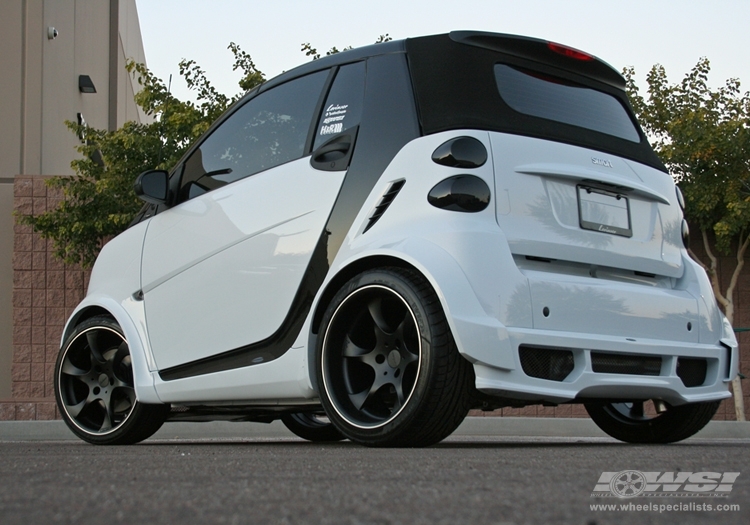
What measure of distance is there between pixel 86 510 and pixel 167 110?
12214 mm

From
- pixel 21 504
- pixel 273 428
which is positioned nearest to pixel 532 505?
pixel 21 504

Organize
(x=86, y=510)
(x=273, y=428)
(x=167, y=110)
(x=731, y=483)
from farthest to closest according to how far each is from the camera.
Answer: (x=167, y=110) < (x=273, y=428) < (x=731, y=483) < (x=86, y=510)

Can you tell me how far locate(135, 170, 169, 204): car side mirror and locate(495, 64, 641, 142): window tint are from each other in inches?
83.9

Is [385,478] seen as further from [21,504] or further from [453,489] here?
[21,504]

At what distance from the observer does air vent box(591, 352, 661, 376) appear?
13.5 feet

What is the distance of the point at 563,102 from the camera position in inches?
191

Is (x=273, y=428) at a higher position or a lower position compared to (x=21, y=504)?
lower

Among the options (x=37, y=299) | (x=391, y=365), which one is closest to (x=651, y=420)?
(x=391, y=365)

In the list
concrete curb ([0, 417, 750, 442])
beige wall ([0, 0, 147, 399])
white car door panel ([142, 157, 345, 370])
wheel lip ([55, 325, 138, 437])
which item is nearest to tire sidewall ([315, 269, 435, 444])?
white car door panel ([142, 157, 345, 370])

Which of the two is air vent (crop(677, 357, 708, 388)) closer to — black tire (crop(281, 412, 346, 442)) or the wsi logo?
the wsi logo

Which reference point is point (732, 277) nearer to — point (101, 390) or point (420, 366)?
point (101, 390)

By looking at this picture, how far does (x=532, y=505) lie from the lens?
2.11 metres

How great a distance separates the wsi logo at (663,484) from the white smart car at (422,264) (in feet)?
3.56

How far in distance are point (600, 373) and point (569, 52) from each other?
5.73 feet
